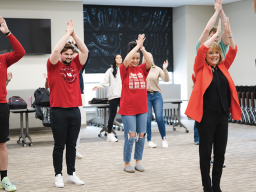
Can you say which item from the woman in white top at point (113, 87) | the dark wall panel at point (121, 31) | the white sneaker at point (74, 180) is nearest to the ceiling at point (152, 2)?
the dark wall panel at point (121, 31)

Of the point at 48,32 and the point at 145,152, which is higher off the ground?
the point at 48,32

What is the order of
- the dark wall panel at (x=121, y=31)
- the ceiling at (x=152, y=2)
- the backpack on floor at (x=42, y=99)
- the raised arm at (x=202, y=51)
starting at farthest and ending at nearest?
the dark wall panel at (x=121, y=31)
the ceiling at (x=152, y=2)
the backpack on floor at (x=42, y=99)
the raised arm at (x=202, y=51)

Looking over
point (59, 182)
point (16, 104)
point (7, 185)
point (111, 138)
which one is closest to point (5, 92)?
point (7, 185)

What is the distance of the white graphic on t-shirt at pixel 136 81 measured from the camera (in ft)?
12.5

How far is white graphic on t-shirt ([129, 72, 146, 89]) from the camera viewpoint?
150 inches

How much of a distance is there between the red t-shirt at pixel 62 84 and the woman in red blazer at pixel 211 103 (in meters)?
1.14

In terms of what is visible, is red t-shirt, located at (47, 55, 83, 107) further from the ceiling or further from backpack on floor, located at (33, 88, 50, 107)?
the ceiling

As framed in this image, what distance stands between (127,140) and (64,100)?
1007mm

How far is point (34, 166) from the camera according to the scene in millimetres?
4414

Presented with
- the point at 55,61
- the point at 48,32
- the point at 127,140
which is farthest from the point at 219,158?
the point at 48,32

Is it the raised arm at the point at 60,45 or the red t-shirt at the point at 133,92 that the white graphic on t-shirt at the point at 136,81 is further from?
the raised arm at the point at 60,45

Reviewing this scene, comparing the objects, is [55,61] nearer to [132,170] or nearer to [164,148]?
[132,170]

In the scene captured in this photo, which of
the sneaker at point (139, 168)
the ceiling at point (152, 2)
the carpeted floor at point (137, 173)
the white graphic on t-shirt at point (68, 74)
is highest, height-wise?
the ceiling at point (152, 2)

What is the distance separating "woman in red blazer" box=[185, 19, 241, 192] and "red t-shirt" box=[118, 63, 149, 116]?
1.02m
